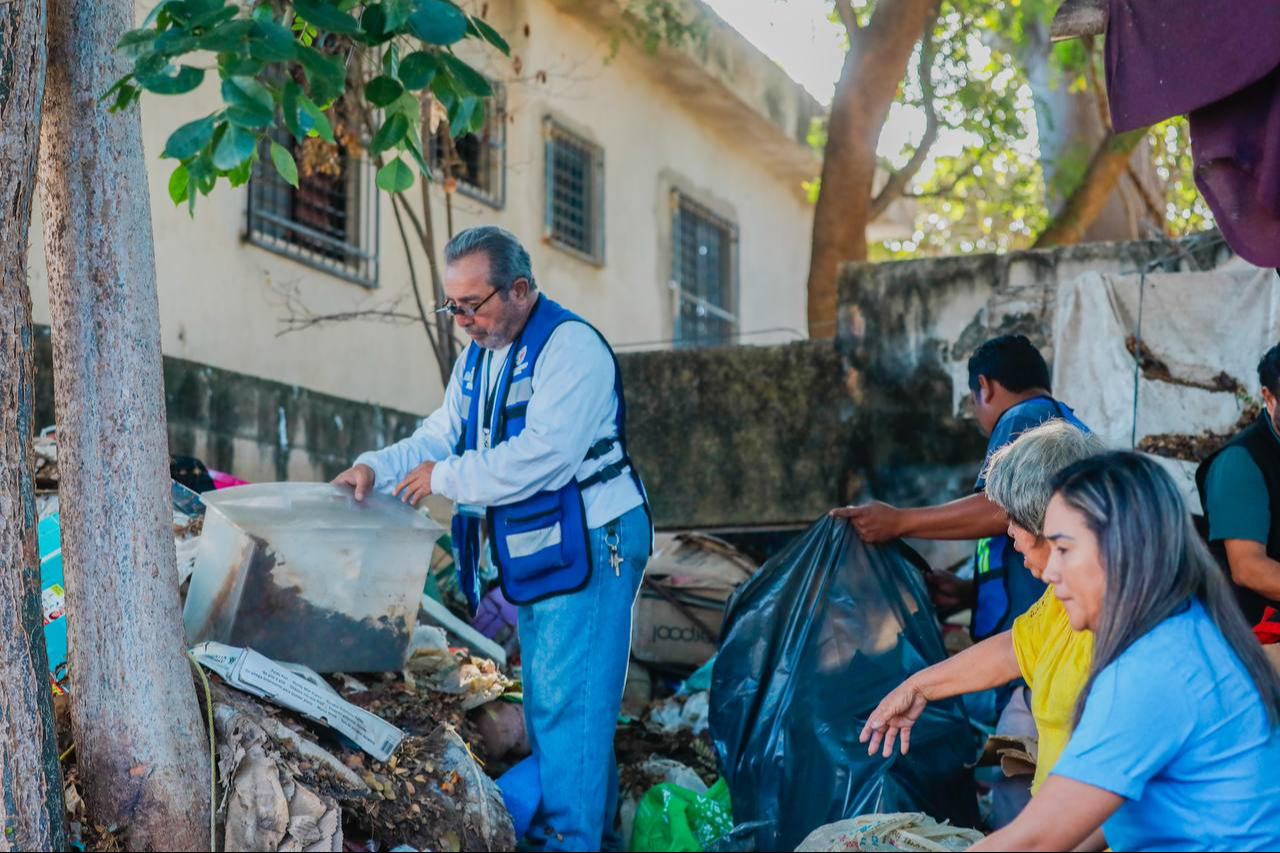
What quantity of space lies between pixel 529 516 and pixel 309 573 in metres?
0.65

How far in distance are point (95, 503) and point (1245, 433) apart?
284cm

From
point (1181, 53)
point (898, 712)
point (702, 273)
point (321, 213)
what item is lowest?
point (898, 712)

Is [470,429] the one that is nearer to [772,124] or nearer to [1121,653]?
[1121,653]

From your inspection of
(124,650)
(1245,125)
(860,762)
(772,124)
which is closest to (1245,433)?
(1245,125)

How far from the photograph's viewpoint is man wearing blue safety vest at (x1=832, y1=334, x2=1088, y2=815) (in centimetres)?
444

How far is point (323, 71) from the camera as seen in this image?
3004 mm

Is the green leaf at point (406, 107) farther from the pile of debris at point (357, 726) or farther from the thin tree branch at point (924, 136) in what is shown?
the thin tree branch at point (924, 136)

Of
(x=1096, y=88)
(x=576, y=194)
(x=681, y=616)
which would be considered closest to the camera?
(x=681, y=616)

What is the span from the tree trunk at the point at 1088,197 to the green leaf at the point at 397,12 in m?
7.82

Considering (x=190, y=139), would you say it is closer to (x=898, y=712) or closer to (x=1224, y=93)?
(x=898, y=712)

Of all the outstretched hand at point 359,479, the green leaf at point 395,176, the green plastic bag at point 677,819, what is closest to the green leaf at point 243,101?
the green leaf at point 395,176

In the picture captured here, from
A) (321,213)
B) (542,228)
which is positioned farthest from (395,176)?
(542,228)

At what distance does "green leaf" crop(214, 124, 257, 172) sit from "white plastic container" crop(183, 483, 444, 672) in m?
1.67

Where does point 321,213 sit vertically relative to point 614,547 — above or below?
above
